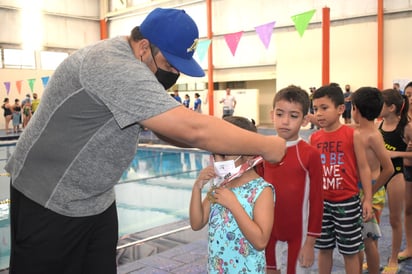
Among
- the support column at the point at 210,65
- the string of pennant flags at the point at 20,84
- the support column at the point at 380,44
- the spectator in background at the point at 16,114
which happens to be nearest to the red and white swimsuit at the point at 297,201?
the support column at the point at 380,44

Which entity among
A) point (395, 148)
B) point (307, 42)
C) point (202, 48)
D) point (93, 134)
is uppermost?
point (307, 42)

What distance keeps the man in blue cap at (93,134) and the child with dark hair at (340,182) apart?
1.37 m

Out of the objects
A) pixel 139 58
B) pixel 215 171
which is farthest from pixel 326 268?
pixel 139 58

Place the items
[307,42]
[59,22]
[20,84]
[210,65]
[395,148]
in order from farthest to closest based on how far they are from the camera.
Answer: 1. [59,22]
2. [20,84]
3. [210,65]
4. [307,42]
5. [395,148]

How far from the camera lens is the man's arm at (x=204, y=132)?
4.50 ft

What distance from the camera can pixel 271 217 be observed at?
6.08ft

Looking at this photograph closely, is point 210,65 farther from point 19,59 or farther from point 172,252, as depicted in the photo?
point 172,252

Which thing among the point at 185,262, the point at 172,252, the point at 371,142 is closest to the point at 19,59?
the point at 172,252

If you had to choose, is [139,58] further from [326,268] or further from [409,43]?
[409,43]

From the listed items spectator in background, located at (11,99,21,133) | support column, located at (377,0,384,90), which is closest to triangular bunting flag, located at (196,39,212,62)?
support column, located at (377,0,384,90)

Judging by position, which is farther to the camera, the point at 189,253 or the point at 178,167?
the point at 178,167

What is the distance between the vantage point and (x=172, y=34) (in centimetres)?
158

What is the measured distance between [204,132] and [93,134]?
0.45 metres

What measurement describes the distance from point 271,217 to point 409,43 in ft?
52.3
